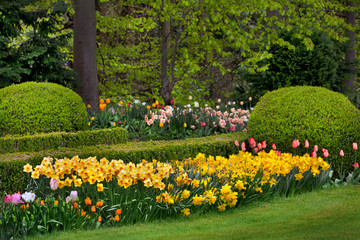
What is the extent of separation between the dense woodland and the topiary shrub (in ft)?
15.0

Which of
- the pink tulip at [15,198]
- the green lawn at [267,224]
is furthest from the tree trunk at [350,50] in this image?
the pink tulip at [15,198]

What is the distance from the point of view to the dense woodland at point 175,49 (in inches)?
432

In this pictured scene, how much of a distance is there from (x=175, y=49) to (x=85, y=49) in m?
2.44

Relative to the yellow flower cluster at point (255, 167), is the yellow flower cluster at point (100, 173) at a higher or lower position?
higher

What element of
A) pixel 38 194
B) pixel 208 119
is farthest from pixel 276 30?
pixel 38 194

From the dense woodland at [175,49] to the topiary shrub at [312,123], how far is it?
15.0ft

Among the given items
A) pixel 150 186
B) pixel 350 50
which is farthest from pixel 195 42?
pixel 150 186

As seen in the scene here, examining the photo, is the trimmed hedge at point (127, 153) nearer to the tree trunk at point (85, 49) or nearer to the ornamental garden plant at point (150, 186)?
the ornamental garden plant at point (150, 186)

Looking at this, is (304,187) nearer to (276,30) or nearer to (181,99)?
(276,30)

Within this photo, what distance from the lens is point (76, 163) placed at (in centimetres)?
598

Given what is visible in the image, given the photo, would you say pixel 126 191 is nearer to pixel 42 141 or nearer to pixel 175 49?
pixel 42 141

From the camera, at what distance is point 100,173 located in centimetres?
564

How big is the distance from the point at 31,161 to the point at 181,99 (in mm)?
10424

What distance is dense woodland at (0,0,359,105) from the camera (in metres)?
11.0
